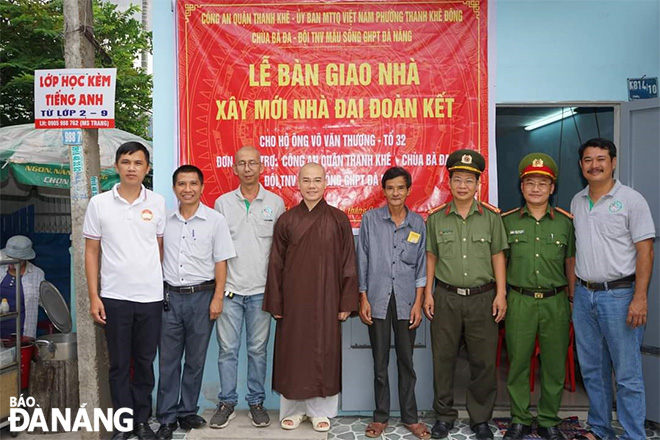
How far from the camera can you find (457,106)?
3.76 metres

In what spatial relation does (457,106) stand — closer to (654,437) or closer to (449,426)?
(449,426)

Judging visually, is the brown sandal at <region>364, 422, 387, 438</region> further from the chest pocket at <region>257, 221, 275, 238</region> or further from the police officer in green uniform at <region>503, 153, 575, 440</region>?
the chest pocket at <region>257, 221, 275, 238</region>

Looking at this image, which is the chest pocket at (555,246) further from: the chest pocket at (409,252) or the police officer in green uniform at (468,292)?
the chest pocket at (409,252)

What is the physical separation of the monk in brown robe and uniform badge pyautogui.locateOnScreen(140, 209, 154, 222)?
80 centimetres

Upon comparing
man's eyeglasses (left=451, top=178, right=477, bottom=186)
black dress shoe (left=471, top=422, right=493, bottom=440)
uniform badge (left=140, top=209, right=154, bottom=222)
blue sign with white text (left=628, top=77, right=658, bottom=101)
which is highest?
blue sign with white text (left=628, top=77, right=658, bottom=101)

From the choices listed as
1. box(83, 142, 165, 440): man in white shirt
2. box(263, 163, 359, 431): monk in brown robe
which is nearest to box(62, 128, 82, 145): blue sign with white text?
box(83, 142, 165, 440): man in white shirt

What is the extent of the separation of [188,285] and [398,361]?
148cm

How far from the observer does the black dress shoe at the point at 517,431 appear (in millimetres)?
3246

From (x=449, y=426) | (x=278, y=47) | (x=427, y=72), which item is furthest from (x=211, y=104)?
(x=449, y=426)

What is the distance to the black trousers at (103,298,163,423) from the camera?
313 centimetres

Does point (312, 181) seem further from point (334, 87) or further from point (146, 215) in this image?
point (146, 215)

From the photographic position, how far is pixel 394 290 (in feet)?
11.0

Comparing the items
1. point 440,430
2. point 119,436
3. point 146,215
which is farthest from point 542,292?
point 119,436

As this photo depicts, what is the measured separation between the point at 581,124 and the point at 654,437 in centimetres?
271
